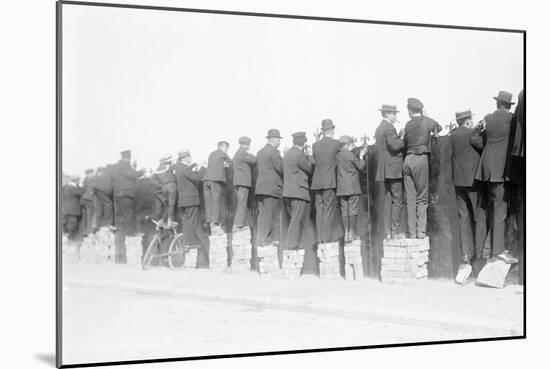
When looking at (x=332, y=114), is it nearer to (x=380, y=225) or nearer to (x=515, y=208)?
(x=380, y=225)

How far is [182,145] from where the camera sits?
8953 mm

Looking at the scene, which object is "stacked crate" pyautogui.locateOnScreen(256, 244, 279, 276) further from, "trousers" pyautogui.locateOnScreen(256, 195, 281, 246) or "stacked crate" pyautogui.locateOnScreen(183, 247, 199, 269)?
"stacked crate" pyautogui.locateOnScreen(183, 247, 199, 269)

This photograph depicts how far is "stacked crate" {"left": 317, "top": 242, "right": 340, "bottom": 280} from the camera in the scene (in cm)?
945

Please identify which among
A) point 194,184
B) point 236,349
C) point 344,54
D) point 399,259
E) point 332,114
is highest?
point 344,54

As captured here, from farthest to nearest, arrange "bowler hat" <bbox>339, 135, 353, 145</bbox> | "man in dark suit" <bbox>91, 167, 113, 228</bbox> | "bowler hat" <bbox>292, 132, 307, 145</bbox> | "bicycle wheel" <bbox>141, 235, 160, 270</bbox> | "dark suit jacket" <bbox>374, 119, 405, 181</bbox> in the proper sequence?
"dark suit jacket" <bbox>374, 119, 405, 181</bbox> → "bowler hat" <bbox>339, 135, 353, 145</bbox> → "bowler hat" <bbox>292, 132, 307, 145</bbox> → "bicycle wheel" <bbox>141, 235, 160, 270</bbox> → "man in dark suit" <bbox>91, 167, 113, 228</bbox>

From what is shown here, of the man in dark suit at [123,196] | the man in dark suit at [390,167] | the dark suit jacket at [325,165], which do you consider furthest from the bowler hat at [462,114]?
the man in dark suit at [123,196]

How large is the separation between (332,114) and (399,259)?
155 cm

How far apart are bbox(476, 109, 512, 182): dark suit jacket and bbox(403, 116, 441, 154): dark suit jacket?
0.60 m

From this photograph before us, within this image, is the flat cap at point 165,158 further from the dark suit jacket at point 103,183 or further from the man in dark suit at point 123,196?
the dark suit jacket at point 103,183

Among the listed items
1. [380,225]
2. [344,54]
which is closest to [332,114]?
[344,54]

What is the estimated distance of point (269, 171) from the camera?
9.31 metres

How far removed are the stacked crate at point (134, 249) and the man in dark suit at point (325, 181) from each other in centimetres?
170

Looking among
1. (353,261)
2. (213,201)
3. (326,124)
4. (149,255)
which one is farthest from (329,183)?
(149,255)

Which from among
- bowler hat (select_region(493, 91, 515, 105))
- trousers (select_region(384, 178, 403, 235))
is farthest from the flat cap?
bowler hat (select_region(493, 91, 515, 105))
